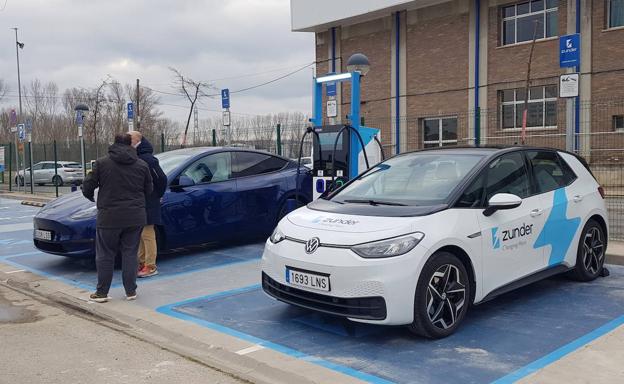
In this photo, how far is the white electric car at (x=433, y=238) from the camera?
14.7 feet

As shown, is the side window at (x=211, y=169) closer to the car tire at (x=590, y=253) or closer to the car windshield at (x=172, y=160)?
the car windshield at (x=172, y=160)

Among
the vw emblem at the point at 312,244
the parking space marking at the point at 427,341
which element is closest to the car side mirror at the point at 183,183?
the parking space marking at the point at 427,341

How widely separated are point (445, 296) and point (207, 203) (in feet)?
14.7

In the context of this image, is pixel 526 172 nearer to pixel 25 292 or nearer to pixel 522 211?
pixel 522 211

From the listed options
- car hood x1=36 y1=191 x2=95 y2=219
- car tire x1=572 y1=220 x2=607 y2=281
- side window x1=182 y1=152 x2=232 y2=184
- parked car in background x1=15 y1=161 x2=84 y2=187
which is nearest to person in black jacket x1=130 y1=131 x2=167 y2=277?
car hood x1=36 y1=191 x2=95 y2=219

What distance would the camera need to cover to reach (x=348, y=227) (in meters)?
4.77

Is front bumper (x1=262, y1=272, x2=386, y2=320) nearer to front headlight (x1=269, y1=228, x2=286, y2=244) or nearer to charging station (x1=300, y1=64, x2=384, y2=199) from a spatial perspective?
front headlight (x1=269, y1=228, x2=286, y2=244)

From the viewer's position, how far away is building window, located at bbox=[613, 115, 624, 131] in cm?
1769

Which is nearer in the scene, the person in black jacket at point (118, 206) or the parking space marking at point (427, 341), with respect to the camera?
the parking space marking at point (427, 341)

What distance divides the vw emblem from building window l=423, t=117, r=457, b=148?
1820 cm

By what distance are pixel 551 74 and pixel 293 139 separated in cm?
1053

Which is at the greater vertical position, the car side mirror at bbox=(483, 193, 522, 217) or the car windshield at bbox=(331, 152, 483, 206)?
the car windshield at bbox=(331, 152, 483, 206)

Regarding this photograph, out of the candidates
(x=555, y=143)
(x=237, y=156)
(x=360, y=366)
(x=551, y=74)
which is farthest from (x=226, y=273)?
(x=551, y=74)

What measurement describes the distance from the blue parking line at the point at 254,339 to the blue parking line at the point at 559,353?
2.72 feet
